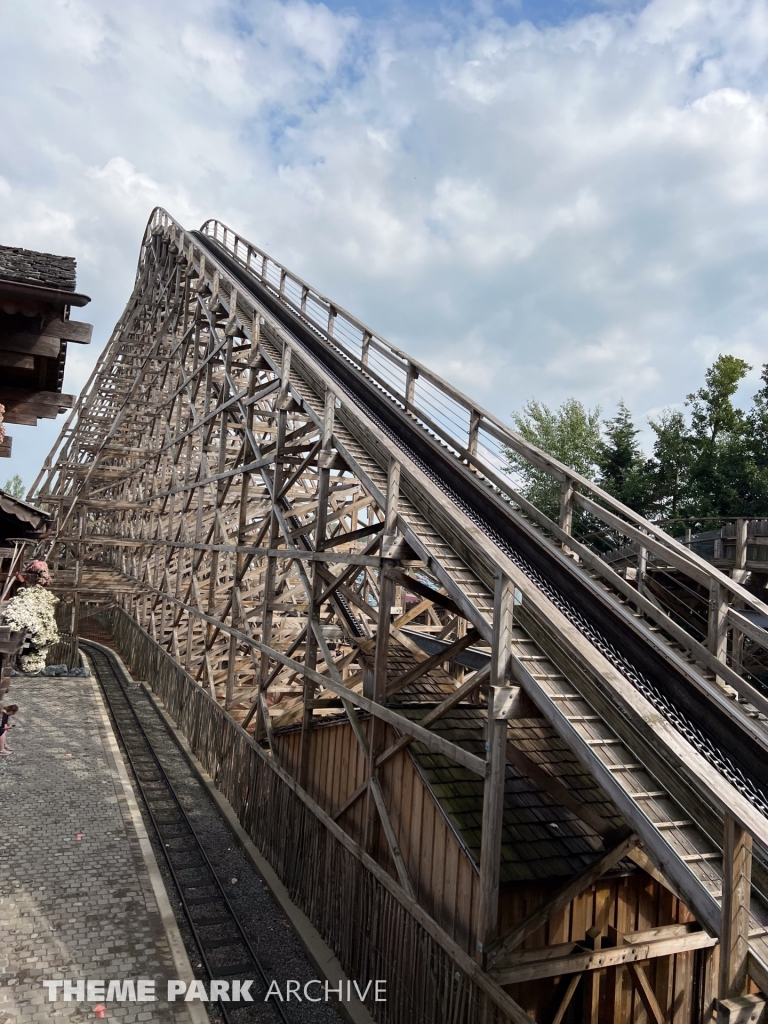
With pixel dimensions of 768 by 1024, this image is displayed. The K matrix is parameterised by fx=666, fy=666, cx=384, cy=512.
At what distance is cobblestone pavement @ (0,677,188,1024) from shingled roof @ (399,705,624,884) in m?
3.21

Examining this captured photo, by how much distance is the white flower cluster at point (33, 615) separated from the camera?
11375 mm

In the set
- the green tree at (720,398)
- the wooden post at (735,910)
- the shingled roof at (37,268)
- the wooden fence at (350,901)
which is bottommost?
the wooden fence at (350,901)

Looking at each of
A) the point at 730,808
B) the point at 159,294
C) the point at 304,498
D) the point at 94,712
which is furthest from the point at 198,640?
the point at 730,808

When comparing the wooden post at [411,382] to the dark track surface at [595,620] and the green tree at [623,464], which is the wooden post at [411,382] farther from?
the green tree at [623,464]

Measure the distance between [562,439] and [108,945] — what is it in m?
23.8

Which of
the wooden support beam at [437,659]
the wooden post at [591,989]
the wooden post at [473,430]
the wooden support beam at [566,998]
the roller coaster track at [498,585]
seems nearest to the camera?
the roller coaster track at [498,585]

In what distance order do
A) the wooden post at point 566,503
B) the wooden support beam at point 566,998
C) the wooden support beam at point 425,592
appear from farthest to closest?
the wooden post at point 566,503 → the wooden support beam at point 425,592 → the wooden support beam at point 566,998

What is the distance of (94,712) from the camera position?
15.4 metres

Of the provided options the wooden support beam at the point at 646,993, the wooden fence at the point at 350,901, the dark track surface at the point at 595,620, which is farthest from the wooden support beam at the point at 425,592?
the wooden support beam at the point at 646,993

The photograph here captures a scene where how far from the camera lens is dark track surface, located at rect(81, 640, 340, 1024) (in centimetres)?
675

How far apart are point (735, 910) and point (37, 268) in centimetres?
670

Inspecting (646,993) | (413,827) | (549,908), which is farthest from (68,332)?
(646,993)

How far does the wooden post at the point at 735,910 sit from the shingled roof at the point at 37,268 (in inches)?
223

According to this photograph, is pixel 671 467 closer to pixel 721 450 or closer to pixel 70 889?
pixel 721 450
